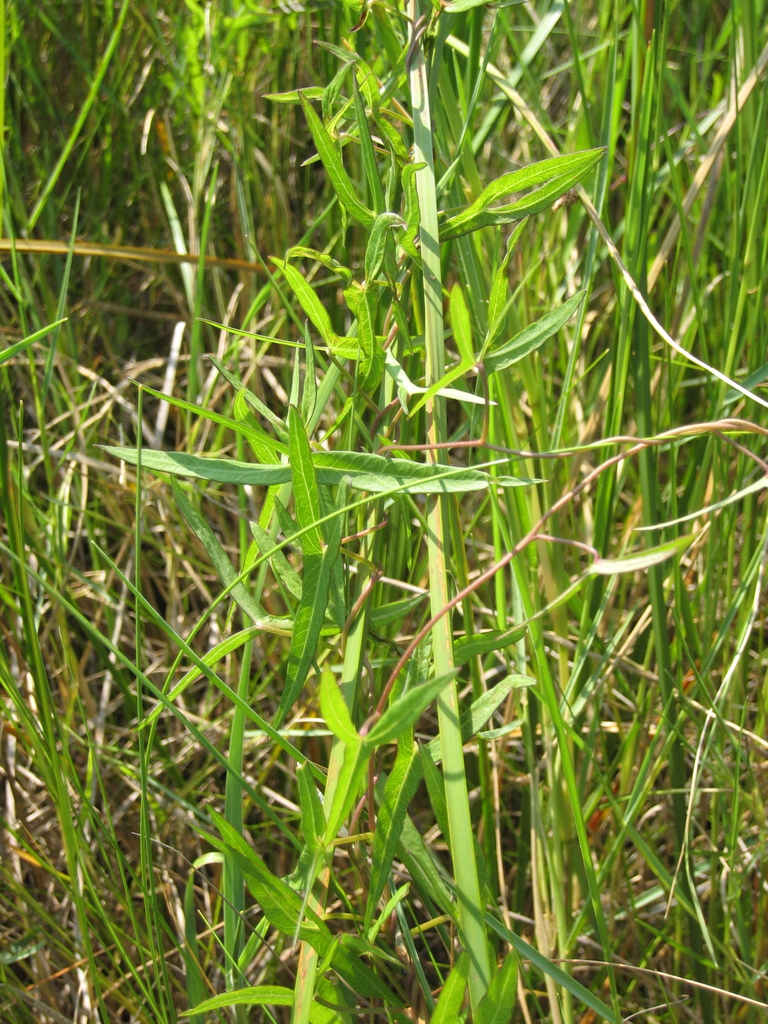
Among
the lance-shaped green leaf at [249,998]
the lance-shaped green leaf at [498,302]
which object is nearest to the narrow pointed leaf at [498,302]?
the lance-shaped green leaf at [498,302]

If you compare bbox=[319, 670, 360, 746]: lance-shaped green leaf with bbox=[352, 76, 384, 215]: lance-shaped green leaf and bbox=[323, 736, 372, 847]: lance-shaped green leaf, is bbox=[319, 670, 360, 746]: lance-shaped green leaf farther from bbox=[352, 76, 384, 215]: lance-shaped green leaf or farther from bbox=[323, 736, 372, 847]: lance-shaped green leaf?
bbox=[352, 76, 384, 215]: lance-shaped green leaf

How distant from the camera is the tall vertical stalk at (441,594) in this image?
1.18 ft

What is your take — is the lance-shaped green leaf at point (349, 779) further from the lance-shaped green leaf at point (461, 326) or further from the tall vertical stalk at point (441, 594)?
the lance-shaped green leaf at point (461, 326)

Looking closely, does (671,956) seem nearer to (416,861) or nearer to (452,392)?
(416,861)

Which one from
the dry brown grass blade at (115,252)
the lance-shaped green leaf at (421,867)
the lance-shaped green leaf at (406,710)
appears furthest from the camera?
the dry brown grass blade at (115,252)

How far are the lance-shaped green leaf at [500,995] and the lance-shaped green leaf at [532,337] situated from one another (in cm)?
27

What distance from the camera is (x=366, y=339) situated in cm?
43

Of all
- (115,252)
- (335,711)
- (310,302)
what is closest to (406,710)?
(335,711)

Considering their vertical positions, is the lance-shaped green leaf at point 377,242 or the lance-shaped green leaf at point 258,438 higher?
the lance-shaped green leaf at point 377,242

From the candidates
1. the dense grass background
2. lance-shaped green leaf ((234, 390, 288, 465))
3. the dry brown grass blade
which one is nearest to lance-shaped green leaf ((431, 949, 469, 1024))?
the dense grass background

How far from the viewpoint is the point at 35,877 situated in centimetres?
91

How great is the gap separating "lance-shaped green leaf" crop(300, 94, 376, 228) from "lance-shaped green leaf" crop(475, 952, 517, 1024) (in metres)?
0.36

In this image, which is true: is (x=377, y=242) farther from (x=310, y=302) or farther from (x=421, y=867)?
(x=421, y=867)

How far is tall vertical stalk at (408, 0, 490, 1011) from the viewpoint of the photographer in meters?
0.36
